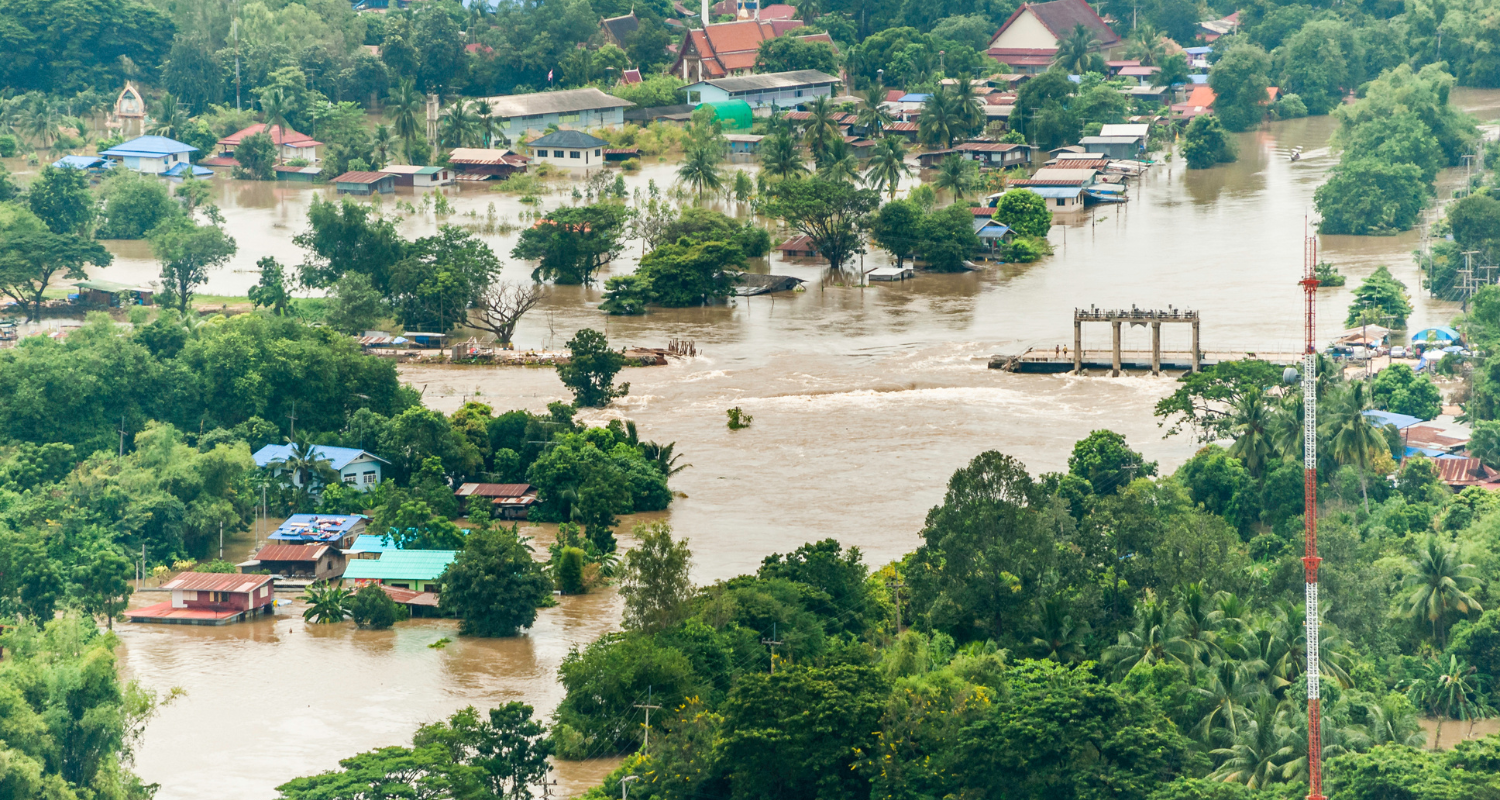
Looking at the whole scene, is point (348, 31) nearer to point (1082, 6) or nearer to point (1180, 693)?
point (1082, 6)

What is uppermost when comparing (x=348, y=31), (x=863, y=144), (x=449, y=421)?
(x=348, y=31)

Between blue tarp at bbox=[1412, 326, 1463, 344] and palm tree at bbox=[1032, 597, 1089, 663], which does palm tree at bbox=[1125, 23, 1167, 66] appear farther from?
palm tree at bbox=[1032, 597, 1089, 663]

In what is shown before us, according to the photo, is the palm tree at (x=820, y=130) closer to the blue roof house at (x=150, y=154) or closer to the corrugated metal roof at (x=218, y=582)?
the blue roof house at (x=150, y=154)

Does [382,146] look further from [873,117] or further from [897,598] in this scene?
[897,598]

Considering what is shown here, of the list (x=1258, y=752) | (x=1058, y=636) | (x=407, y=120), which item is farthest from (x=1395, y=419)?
(x=407, y=120)

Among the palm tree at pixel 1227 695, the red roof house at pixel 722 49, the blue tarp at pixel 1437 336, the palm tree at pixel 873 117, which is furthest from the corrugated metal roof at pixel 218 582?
the red roof house at pixel 722 49

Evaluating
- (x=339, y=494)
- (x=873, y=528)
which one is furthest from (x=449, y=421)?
(x=873, y=528)
